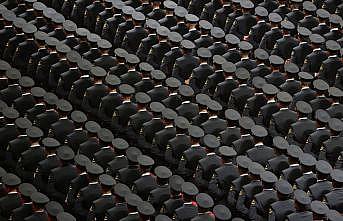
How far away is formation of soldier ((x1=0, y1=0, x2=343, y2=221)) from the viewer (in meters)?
2.64

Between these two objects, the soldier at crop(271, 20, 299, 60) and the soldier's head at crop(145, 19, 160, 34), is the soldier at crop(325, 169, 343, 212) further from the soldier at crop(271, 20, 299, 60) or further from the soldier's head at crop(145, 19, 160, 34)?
the soldier's head at crop(145, 19, 160, 34)

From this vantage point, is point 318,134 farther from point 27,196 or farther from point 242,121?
point 27,196

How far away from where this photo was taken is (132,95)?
2.96m

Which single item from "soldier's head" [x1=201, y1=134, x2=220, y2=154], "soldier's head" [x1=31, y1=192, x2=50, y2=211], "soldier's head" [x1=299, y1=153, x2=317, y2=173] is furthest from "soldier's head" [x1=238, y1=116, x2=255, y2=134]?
"soldier's head" [x1=31, y1=192, x2=50, y2=211]

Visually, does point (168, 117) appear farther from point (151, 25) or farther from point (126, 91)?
point (151, 25)

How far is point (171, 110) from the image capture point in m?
2.89

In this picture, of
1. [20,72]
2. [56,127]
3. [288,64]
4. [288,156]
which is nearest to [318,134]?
[288,156]

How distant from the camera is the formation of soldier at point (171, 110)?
2.64m

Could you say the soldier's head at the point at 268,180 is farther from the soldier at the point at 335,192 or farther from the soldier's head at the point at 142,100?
the soldier's head at the point at 142,100

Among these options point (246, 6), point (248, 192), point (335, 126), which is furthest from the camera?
point (246, 6)

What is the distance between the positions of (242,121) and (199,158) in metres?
0.24

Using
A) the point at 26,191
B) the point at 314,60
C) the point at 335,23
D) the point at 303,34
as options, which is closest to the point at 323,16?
the point at 335,23

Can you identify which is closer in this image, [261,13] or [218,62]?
[218,62]

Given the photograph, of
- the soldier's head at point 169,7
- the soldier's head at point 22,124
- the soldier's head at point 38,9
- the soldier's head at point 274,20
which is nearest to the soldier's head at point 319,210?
the soldier's head at point 274,20
